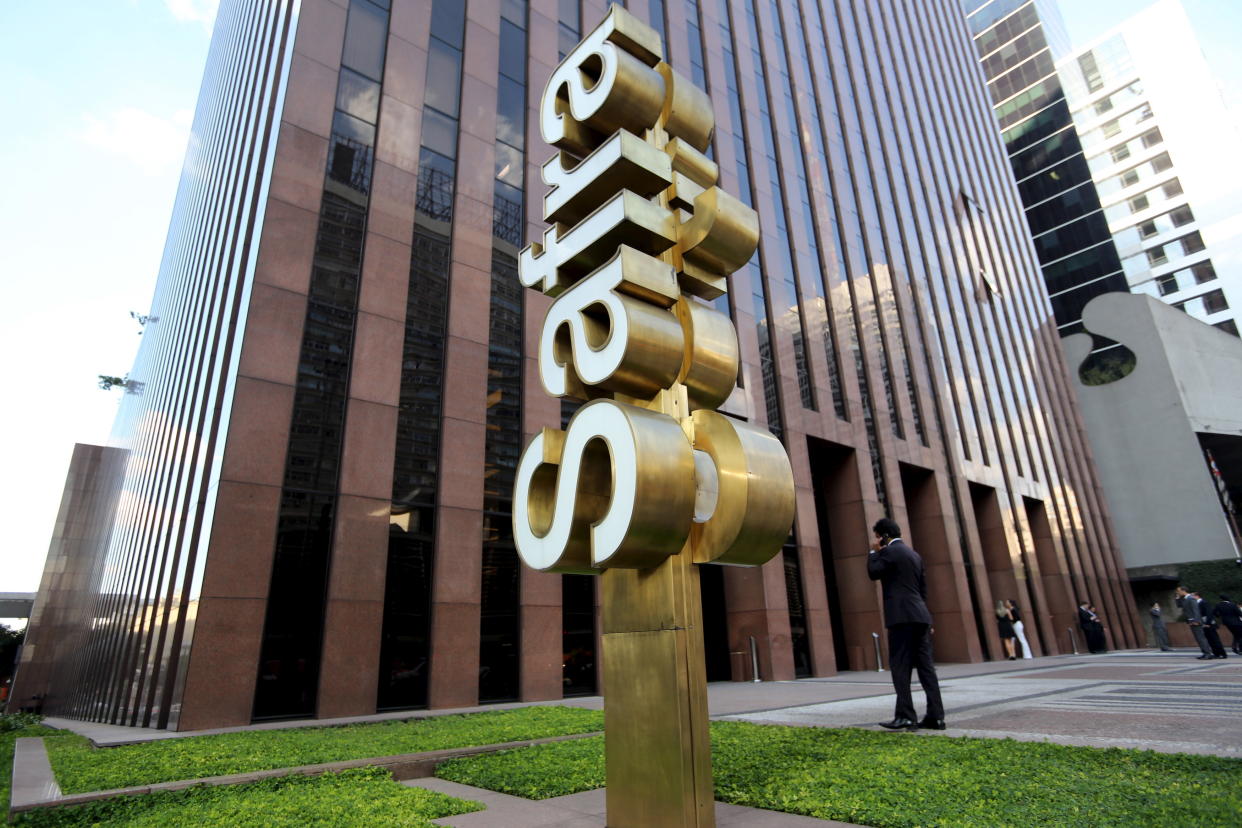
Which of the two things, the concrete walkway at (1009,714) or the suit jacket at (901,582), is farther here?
the suit jacket at (901,582)

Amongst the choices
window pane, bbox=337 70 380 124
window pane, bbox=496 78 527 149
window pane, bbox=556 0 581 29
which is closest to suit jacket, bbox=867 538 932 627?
window pane, bbox=337 70 380 124

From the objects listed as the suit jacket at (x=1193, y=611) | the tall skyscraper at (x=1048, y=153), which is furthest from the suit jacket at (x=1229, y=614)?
the tall skyscraper at (x=1048, y=153)

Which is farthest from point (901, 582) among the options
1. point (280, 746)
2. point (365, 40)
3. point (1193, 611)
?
point (1193, 611)

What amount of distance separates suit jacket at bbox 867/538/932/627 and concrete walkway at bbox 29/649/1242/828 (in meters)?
1.07

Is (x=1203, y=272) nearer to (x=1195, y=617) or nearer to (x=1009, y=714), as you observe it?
(x=1195, y=617)

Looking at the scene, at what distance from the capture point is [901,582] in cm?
675

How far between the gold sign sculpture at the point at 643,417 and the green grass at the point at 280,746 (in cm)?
353

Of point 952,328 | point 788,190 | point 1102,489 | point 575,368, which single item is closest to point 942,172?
point 952,328

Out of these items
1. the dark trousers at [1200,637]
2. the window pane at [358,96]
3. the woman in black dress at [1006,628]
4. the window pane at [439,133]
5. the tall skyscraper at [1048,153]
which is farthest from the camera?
the tall skyscraper at [1048,153]

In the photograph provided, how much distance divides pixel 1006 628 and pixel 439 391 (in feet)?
73.3

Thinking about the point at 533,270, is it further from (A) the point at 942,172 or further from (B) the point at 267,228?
(A) the point at 942,172

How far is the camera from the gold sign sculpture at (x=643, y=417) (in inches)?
149

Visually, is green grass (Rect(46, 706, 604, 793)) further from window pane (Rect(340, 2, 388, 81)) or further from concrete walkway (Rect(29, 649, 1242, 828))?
window pane (Rect(340, 2, 388, 81))

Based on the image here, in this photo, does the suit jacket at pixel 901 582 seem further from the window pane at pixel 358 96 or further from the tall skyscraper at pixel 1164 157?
the tall skyscraper at pixel 1164 157
